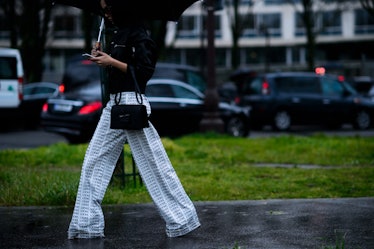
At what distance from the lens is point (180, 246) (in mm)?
5844

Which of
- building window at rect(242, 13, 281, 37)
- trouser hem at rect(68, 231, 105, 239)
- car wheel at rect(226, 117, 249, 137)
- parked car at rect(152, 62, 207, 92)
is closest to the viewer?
trouser hem at rect(68, 231, 105, 239)

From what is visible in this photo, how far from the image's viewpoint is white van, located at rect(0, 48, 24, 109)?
24.1 m

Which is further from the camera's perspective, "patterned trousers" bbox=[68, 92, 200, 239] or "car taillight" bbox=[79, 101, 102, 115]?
"car taillight" bbox=[79, 101, 102, 115]

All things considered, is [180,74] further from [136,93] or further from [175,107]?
[136,93]

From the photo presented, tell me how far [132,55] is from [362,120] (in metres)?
21.0

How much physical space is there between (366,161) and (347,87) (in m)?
13.7

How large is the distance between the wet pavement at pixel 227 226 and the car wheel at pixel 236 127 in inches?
467

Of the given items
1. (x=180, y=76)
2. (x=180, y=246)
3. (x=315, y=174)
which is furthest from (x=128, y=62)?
(x=180, y=76)

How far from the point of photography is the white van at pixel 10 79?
24.1 meters

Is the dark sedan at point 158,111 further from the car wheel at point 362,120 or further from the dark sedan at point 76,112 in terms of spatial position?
the car wheel at point 362,120

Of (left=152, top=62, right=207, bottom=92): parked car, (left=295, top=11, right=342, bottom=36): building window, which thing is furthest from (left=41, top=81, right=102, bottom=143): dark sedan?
(left=295, top=11, right=342, bottom=36): building window

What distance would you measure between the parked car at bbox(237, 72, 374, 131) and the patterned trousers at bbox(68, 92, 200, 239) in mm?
19128

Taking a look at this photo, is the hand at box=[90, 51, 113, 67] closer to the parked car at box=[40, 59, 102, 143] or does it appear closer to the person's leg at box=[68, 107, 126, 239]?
the person's leg at box=[68, 107, 126, 239]

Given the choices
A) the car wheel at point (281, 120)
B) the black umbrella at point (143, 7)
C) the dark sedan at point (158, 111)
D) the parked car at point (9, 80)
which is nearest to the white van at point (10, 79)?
the parked car at point (9, 80)
